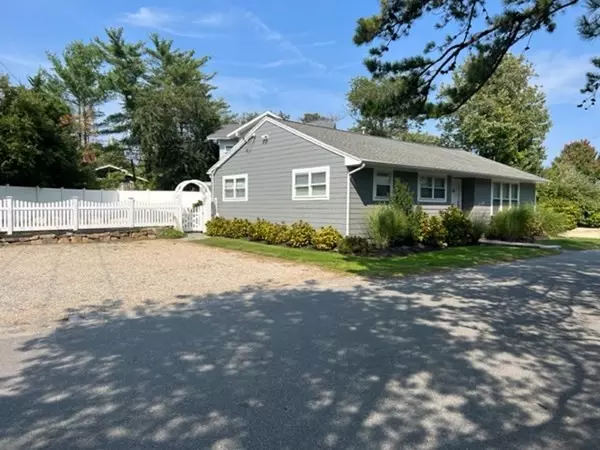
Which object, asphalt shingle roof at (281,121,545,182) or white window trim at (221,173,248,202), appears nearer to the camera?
asphalt shingle roof at (281,121,545,182)

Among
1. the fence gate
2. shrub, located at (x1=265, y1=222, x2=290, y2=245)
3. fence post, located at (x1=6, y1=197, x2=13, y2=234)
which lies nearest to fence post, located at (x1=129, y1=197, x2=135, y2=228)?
the fence gate

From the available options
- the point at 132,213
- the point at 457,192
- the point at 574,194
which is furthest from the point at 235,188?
the point at 574,194

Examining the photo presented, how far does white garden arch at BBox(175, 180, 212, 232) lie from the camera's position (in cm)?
1909

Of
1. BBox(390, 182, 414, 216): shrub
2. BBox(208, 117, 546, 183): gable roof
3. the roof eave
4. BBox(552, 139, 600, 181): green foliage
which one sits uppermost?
BBox(552, 139, 600, 181): green foliage

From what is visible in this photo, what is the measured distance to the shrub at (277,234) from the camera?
49.6 feet

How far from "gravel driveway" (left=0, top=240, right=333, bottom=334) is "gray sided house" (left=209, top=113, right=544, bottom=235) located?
3.84 meters

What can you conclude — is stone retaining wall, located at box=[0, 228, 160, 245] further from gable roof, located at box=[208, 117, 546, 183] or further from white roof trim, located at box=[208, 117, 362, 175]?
white roof trim, located at box=[208, 117, 362, 175]

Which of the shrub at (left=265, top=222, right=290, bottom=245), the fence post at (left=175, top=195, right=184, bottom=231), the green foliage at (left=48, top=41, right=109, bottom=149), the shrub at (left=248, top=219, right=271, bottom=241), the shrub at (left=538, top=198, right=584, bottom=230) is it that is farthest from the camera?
the green foliage at (left=48, top=41, right=109, bottom=149)

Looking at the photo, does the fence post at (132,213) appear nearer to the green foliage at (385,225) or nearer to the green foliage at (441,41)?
the green foliage at (385,225)

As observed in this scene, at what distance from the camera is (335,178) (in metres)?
14.3

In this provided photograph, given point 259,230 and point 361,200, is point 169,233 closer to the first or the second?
point 259,230

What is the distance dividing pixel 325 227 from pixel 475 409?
11246 millimetres

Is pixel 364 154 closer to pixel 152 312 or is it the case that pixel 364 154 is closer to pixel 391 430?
pixel 152 312

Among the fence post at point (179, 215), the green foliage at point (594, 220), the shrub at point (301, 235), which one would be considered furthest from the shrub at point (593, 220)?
the fence post at point (179, 215)
